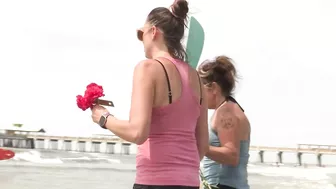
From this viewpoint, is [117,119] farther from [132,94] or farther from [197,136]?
[197,136]

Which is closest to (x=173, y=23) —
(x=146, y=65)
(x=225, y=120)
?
(x=146, y=65)

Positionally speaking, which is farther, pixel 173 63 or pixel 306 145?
pixel 306 145

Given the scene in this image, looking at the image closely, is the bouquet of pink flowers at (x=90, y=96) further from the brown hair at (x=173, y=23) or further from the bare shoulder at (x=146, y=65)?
the brown hair at (x=173, y=23)

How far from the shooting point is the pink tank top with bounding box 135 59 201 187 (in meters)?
1.84

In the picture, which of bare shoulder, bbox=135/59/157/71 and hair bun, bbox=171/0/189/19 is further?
hair bun, bbox=171/0/189/19

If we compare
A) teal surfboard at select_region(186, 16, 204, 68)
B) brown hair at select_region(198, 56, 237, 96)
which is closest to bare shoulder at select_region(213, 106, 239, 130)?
brown hair at select_region(198, 56, 237, 96)

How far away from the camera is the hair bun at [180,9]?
6.52 feet

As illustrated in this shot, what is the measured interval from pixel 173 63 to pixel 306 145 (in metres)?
36.6

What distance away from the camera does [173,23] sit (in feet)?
6.44

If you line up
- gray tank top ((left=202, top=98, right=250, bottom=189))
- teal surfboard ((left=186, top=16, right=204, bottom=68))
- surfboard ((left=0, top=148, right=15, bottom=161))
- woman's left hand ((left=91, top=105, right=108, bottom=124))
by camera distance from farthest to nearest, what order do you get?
1. surfboard ((left=0, top=148, right=15, bottom=161))
2. gray tank top ((left=202, top=98, right=250, bottom=189))
3. teal surfboard ((left=186, top=16, right=204, bottom=68))
4. woman's left hand ((left=91, top=105, right=108, bottom=124))

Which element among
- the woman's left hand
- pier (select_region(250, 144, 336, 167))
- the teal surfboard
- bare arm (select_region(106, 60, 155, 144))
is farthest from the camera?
pier (select_region(250, 144, 336, 167))

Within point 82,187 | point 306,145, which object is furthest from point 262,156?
point 82,187

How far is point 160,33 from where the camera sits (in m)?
1.95

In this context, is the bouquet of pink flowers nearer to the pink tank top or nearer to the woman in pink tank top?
the woman in pink tank top
